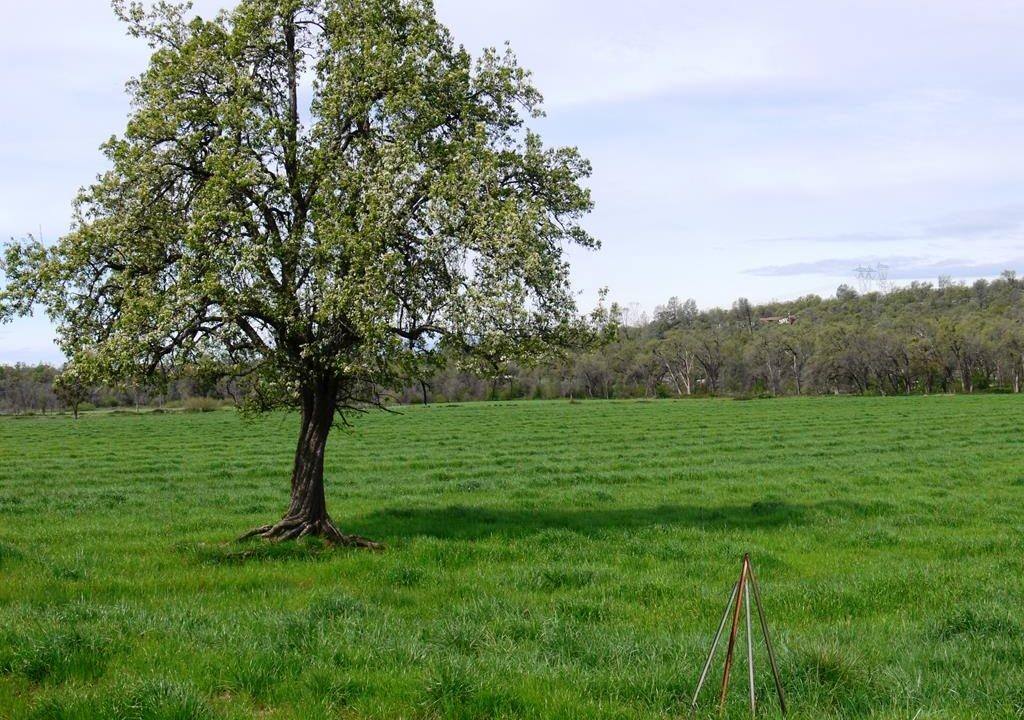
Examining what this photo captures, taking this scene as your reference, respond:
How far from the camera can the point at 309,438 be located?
16156mm

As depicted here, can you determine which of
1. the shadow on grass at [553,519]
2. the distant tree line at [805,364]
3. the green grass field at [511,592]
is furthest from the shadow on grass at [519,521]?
the distant tree line at [805,364]

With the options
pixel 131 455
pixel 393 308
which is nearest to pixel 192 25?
pixel 393 308

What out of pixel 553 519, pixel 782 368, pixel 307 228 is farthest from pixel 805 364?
pixel 307 228

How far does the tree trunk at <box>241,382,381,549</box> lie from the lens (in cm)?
1577

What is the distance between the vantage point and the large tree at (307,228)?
1411 cm

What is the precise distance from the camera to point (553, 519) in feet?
62.6

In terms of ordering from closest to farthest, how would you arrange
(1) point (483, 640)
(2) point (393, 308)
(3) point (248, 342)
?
(1) point (483, 640) < (2) point (393, 308) < (3) point (248, 342)

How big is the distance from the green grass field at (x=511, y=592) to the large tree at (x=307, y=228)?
3.36 meters

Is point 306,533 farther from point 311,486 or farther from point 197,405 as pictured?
point 197,405

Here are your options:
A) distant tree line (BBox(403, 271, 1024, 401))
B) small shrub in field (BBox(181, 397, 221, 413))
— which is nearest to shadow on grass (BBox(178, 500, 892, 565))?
small shrub in field (BBox(181, 397, 221, 413))

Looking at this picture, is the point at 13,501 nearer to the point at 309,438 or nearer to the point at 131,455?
the point at 309,438

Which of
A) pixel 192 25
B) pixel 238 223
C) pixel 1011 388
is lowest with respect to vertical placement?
pixel 1011 388

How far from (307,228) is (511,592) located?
7.99 meters

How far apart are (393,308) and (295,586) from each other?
4983 millimetres
